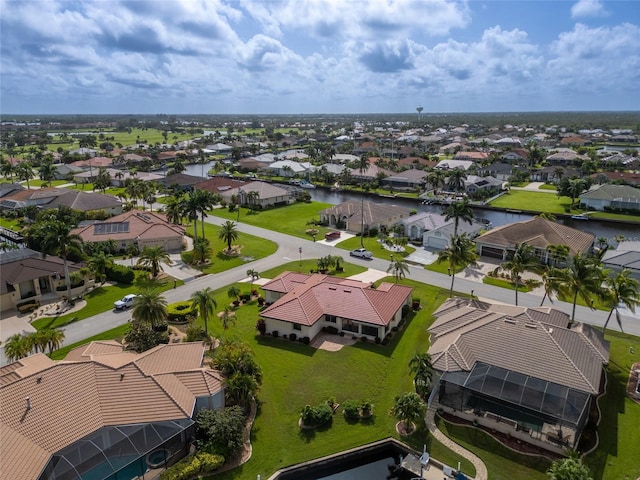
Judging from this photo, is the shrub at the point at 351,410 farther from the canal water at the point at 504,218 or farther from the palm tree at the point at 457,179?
the palm tree at the point at 457,179

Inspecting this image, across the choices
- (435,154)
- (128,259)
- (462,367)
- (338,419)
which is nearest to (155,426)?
(338,419)

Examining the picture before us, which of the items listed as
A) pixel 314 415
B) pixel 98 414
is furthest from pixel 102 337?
pixel 314 415

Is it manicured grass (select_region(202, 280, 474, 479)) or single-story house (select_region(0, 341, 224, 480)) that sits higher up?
single-story house (select_region(0, 341, 224, 480))

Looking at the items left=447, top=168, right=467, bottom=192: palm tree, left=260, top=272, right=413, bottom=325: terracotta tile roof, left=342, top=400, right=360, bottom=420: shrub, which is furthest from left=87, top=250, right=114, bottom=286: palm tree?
left=447, top=168, right=467, bottom=192: palm tree

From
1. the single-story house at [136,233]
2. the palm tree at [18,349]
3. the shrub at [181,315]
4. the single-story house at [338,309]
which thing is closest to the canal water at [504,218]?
the single-story house at [136,233]

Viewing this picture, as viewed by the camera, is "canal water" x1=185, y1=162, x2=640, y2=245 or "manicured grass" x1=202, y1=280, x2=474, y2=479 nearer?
"manicured grass" x1=202, y1=280, x2=474, y2=479

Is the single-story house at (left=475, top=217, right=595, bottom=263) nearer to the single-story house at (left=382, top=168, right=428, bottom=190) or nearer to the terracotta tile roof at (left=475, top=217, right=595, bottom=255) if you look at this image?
the terracotta tile roof at (left=475, top=217, right=595, bottom=255)

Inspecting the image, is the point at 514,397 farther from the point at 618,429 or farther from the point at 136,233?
the point at 136,233

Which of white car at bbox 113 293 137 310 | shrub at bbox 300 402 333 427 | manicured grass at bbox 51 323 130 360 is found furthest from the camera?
white car at bbox 113 293 137 310
